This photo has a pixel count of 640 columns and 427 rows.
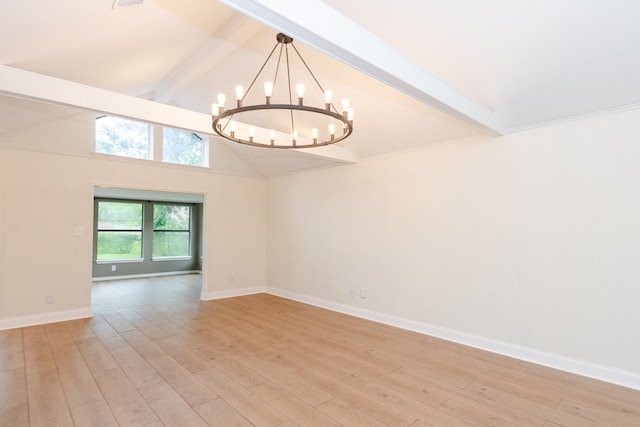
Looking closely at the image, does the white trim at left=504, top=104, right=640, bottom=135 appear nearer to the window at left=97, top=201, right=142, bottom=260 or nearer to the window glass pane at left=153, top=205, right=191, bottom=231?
the window glass pane at left=153, top=205, right=191, bottom=231

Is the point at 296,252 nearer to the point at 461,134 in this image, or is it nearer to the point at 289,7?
the point at 461,134

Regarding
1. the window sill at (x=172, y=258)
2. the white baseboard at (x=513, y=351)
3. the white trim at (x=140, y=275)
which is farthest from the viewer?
the window sill at (x=172, y=258)

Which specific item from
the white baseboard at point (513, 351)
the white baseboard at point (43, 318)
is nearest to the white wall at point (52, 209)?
the white baseboard at point (43, 318)

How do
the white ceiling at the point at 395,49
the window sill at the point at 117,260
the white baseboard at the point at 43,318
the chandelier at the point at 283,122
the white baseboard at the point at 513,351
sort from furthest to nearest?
the window sill at the point at 117,260 < the white baseboard at the point at 43,318 < the chandelier at the point at 283,122 < the white baseboard at the point at 513,351 < the white ceiling at the point at 395,49

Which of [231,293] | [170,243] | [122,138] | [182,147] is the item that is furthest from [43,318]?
[170,243]

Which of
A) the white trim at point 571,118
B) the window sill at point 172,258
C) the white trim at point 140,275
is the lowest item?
the white trim at point 140,275

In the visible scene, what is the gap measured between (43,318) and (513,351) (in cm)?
586

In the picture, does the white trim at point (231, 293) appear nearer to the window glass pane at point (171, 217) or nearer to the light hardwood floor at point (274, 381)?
the light hardwood floor at point (274, 381)

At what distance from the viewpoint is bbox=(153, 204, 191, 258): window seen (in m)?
9.31

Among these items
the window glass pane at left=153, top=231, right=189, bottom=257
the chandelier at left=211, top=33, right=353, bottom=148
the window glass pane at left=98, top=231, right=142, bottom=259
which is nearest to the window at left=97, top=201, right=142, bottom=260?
the window glass pane at left=98, top=231, right=142, bottom=259

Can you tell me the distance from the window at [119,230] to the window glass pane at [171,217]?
439 millimetres

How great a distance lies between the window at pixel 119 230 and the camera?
8.42 metres

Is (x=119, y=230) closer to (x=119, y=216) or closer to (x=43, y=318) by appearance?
(x=119, y=216)

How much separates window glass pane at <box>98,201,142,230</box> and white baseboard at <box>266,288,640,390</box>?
665 centimetres
